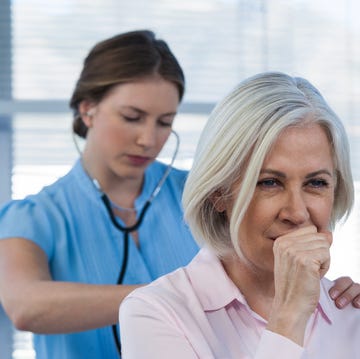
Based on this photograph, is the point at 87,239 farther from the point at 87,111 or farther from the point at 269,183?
the point at 269,183

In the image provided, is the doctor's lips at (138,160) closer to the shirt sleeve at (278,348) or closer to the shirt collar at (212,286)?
the shirt collar at (212,286)

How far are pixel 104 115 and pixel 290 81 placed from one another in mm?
709

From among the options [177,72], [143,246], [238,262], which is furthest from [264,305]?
[177,72]

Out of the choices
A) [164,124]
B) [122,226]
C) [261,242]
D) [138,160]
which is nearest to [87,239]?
[122,226]

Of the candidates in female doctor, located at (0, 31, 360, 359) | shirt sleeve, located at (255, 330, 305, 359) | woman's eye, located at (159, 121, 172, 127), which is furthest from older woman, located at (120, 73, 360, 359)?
woman's eye, located at (159, 121, 172, 127)

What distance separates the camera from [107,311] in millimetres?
1743

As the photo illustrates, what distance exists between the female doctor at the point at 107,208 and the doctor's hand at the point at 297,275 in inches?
25.5

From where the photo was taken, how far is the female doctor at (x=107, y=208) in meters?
1.91

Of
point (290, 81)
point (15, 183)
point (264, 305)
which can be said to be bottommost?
point (15, 183)

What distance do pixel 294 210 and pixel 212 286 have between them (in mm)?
199

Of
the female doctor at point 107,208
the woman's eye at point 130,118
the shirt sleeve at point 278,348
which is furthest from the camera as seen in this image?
the woman's eye at point 130,118

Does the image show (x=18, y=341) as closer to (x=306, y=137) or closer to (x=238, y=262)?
(x=238, y=262)

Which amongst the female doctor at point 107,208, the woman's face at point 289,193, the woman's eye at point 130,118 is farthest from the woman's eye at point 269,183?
the woman's eye at point 130,118

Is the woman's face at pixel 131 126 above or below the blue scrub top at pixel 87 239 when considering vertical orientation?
above
